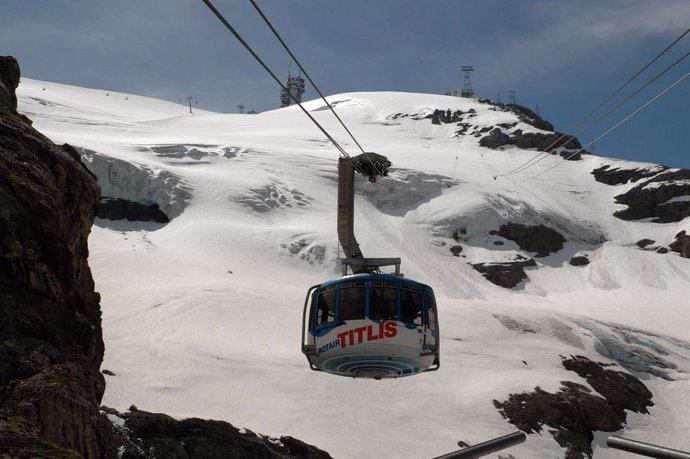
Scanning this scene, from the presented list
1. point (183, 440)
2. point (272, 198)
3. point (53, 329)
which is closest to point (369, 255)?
point (272, 198)

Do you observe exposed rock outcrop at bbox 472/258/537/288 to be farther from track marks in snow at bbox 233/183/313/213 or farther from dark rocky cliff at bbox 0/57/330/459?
dark rocky cliff at bbox 0/57/330/459

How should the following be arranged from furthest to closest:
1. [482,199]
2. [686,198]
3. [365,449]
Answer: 1. [686,198]
2. [482,199]
3. [365,449]

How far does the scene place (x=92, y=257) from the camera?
2331 inches

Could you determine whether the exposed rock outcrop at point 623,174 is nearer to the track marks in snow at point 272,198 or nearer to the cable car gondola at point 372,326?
the track marks in snow at point 272,198

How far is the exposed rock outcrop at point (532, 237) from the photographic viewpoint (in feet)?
284

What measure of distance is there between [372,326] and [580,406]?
33.9 meters

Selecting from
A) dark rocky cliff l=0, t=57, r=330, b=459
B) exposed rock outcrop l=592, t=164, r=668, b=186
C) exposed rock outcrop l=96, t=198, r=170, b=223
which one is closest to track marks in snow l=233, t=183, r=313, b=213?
exposed rock outcrop l=96, t=198, r=170, b=223

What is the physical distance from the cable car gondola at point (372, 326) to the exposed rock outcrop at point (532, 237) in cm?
7196

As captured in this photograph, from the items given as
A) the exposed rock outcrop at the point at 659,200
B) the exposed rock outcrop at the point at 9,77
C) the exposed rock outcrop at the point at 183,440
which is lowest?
the exposed rock outcrop at the point at 183,440

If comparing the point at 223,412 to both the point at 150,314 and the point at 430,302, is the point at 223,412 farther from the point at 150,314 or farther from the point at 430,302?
the point at 430,302

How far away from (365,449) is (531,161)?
306 feet

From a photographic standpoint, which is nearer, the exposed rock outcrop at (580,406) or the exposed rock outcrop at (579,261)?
the exposed rock outcrop at (580,406)

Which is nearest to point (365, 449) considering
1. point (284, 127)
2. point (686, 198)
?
point (686, 198)

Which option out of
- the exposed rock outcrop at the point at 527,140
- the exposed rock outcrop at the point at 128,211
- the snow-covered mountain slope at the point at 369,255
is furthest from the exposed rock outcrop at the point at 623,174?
the exposed rock outcrop at the point at 128,211
